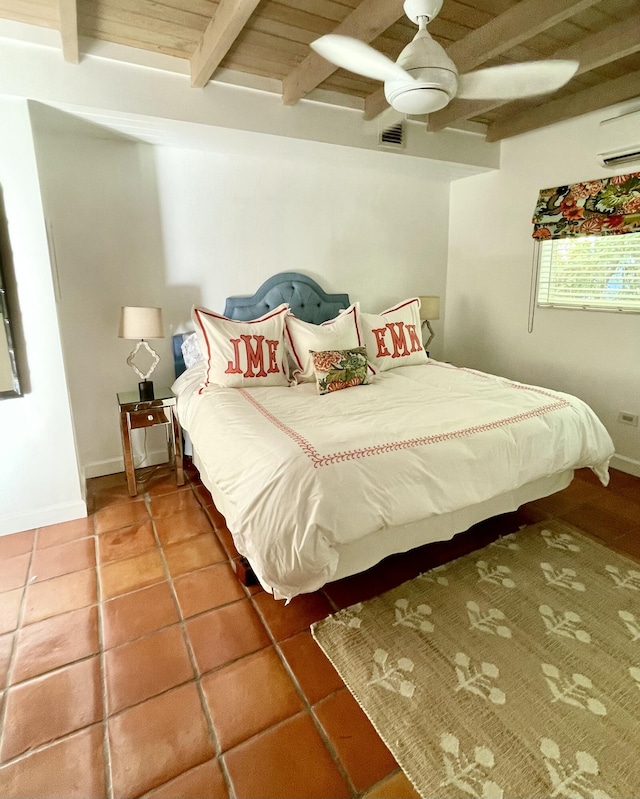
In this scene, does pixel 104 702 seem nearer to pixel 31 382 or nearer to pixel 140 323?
pixel 31 382

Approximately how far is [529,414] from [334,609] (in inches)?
51.6

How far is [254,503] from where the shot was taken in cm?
159

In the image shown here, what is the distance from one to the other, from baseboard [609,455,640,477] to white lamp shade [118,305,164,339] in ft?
11.0

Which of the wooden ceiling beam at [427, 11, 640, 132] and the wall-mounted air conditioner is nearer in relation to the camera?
the wooden ceiling beam at [427, 11, 640, 132]

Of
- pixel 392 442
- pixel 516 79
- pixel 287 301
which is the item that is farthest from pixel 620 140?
pixel 392 442

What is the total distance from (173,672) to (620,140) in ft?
12.5

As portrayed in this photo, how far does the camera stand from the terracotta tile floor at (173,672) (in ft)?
4.04

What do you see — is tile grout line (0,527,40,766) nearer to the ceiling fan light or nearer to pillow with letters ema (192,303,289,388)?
pillow with letters ema (192,303,289,388)

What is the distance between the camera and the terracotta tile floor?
48.4 inches

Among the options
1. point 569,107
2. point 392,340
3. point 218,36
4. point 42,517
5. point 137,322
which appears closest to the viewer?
point 218,36

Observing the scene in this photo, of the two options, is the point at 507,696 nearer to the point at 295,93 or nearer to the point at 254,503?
the point at 254,503

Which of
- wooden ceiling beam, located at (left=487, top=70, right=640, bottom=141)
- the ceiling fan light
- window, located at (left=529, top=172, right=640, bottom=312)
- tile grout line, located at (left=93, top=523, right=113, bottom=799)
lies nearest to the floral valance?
window, located at (left=529, top=172, right=640, bottom=312)

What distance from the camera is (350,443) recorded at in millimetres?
1782

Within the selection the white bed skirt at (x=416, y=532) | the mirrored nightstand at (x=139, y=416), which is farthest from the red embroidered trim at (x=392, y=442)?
the mirrored nightstand at (x=139, y=416)
